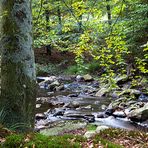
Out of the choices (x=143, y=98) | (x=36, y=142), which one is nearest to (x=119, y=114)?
(x=143, y=98)

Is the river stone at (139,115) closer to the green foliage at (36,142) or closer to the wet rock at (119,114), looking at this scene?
the wet rock at (119,114)

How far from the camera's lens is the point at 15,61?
15.8 ft

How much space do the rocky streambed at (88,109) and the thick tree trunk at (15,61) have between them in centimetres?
266

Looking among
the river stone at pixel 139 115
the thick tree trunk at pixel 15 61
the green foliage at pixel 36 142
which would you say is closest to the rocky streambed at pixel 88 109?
the river stone at pixel 139 115

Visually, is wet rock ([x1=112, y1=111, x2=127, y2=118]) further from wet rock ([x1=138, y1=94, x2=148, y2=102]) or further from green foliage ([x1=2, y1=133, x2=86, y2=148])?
green foliage ([x1=2, y1=133, x2=86, y2=148])

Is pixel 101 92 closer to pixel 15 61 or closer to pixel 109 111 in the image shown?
pixel 109 111

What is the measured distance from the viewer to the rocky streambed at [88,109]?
9.17 metres

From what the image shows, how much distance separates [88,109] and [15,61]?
7059mm

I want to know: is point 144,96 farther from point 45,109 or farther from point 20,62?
point 20,62

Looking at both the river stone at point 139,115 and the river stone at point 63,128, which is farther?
the river stone at point 139,115

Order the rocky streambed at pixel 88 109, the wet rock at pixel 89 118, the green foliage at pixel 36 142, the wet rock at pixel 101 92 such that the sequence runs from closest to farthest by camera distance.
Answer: the green foliage at pixel 36 142 < the rocky streambed at pixel 88 109 < the wet rock at pixel 89 118 < the wet rock at pixel 101 92

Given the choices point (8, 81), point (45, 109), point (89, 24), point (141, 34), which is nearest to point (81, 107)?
point (45, 109)

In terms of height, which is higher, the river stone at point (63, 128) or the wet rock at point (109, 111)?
the river stone at point (63, 128)

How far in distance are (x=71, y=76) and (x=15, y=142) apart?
739 inches
